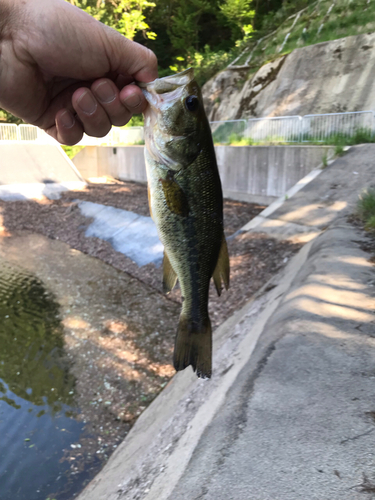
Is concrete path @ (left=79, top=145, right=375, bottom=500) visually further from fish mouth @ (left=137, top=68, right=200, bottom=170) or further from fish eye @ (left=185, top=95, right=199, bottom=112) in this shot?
fish eye @ (left=185, top=95, right=199, bottom=112)

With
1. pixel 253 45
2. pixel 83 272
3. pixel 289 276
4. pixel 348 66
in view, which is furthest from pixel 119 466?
pixel 253 45

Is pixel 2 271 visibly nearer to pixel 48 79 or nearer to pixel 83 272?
pixel 83 272

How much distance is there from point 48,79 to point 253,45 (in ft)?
83.4

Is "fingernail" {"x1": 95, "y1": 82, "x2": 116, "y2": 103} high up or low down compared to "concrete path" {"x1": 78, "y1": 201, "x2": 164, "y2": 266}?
up

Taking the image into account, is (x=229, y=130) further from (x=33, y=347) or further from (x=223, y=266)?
(x=223, y=266)

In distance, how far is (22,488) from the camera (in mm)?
4266

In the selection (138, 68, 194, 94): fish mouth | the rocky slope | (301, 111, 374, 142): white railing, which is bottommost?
(301, 111, 374, 142): white railing

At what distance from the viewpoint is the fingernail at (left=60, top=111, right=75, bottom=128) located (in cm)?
256

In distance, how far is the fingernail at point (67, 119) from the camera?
256 cm

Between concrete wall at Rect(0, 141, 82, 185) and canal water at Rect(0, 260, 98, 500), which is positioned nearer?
canal water at Rect(0, 260, 98, 500)

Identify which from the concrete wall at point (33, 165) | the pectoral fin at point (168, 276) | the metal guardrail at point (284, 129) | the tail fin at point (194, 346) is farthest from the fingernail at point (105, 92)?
the concrete wall at point (33, 165)

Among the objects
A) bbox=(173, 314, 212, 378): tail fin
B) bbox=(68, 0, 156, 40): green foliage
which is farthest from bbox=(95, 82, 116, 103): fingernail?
bbox=(68, 0, 156, 40): green foliage

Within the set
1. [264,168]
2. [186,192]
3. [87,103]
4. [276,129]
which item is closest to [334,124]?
[276,129]

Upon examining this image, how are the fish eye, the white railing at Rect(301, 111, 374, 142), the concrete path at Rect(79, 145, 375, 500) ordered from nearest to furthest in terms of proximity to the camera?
the fish eye, the concrete path at Rect(79, 145, 375, 500), the white railing at Rect(301, 111, 374, 142)
